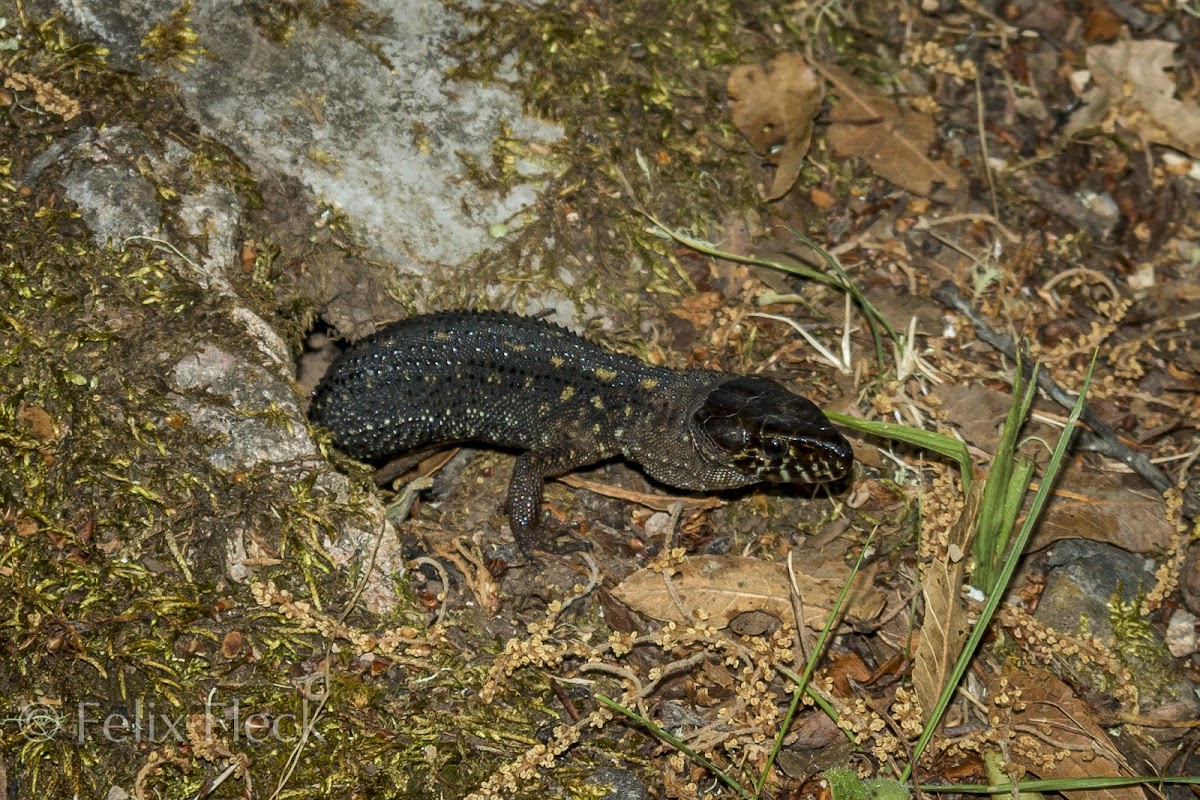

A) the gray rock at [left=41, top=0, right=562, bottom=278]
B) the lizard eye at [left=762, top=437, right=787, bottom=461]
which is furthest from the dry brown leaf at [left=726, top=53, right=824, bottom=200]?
the lizard eye at [left=762, top=437, right=787, bottom=461]

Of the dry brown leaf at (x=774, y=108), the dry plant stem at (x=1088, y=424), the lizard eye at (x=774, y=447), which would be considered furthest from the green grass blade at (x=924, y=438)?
the dry brown leaf at (x=774, y=108)

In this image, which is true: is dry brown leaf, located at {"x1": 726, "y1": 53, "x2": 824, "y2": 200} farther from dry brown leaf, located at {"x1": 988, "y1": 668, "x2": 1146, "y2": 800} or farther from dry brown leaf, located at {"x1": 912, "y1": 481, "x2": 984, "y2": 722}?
dry brown leaf, located at {"x1": 988, "y1": 668, "x2": 1146, "y2": 800}

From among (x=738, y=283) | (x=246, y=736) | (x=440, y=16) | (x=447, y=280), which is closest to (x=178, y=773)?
(x=246, y=736)

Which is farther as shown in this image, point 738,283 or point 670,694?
point 738,283

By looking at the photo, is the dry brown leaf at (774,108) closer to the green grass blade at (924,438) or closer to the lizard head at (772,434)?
the lizard head at (772,434)

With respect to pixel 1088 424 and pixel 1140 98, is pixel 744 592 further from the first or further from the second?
pixel 1140 98

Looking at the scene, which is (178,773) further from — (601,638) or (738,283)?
(738,283)
